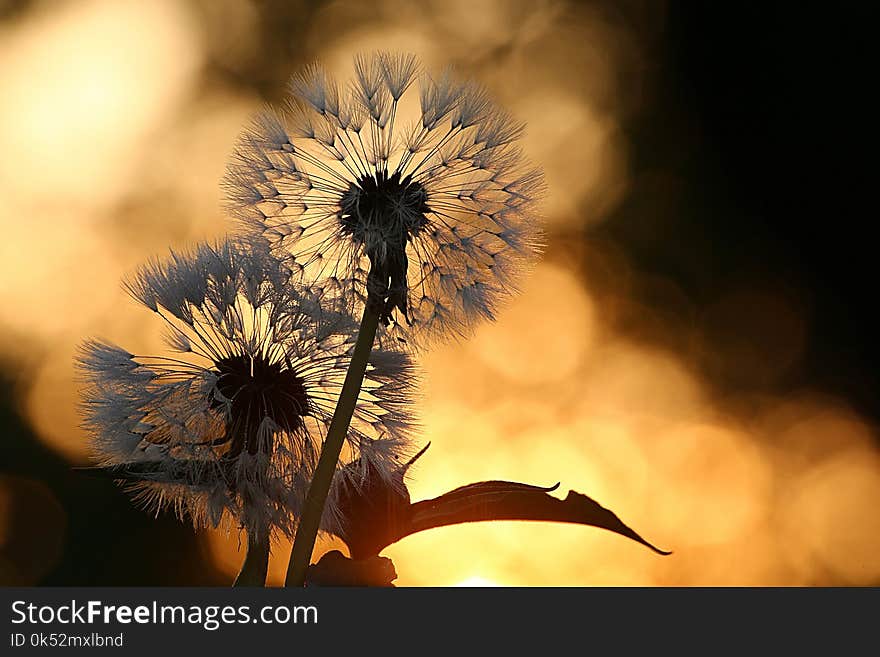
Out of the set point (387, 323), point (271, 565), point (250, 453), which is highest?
point (387, 323)

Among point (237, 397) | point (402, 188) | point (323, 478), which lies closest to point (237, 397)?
point (237, 397)

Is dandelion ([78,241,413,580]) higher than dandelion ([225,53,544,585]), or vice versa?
dandelion ([225,53,544,585])

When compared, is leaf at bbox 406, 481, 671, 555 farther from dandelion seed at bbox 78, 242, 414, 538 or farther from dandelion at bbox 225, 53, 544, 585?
dandelion at bbox 225, 53, 544, 585

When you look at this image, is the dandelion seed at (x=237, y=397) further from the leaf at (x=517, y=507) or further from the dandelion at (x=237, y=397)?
the leaf at (x=517, y=507)

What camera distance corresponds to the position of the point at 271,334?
1.56m

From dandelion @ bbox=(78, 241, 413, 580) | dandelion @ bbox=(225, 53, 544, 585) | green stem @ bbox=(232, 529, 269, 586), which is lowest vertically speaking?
green stem @ bbox=(232, 529, 269, 586)

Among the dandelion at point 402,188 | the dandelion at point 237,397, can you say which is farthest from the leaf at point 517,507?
the dandelion at point 402,188

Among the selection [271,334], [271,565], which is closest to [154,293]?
[271,334]

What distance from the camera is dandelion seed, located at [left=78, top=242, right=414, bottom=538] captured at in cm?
155

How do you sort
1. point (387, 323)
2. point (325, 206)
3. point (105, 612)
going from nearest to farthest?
point (105, 612) < point (387, 323) < point (325, 206)

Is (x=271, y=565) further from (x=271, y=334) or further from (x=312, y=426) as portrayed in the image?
(x=271, y=334)

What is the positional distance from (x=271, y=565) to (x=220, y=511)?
0.13m

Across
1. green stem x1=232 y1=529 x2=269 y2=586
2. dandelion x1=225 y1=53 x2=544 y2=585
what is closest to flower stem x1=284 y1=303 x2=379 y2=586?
green stem x1=232 y1=529 x2=269 y2=586

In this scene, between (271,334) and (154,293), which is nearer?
(271,334)
